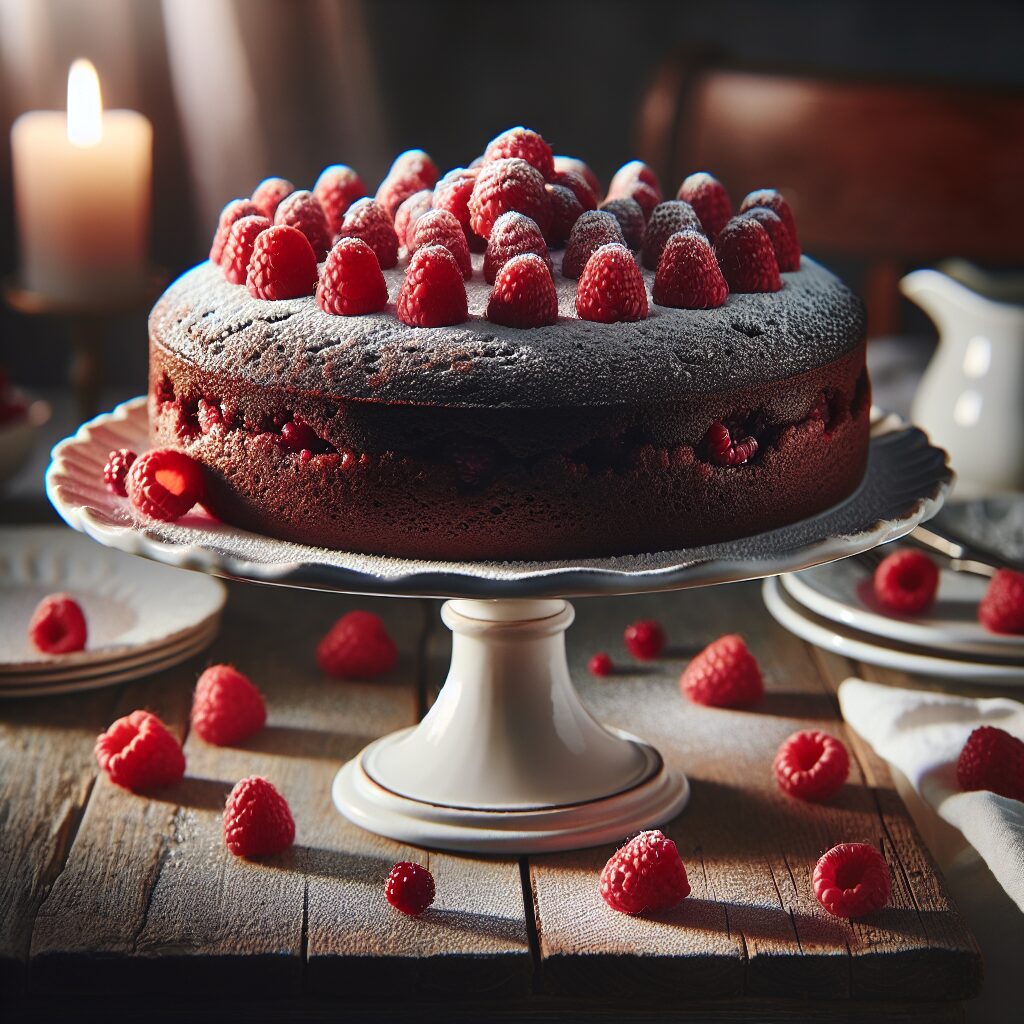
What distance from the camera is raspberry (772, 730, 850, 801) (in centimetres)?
130

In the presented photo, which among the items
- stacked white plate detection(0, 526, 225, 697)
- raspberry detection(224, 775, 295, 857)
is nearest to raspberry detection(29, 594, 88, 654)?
stacked white plate detection(0, 526, 225, 697)

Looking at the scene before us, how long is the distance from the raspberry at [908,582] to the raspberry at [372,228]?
0.62 metres

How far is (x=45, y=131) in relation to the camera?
74.8 inches

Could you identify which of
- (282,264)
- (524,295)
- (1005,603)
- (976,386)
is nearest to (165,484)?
(282,264)

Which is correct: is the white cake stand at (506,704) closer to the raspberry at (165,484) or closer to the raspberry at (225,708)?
the raspberry at (165,484)

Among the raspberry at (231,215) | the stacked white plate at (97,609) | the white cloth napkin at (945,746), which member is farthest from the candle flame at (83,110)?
the white cloth napkin at (945,746)

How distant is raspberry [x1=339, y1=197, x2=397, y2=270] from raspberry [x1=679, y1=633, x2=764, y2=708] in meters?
0.51

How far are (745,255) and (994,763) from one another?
45 centimetres

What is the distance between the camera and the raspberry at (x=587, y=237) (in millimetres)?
1220

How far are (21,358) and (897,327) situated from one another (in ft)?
5.44

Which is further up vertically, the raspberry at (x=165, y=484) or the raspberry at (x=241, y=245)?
the raspberry at (x=241, y=245)

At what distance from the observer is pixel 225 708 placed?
1396 mm

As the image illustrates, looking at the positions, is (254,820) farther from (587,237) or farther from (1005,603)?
(1005,603)

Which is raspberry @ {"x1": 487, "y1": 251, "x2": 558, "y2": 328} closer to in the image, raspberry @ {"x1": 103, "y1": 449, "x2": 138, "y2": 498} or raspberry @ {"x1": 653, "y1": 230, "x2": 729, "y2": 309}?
raspberry @ {"x1": 653, "y1": 230, "x2": 729, "y2": 309}
